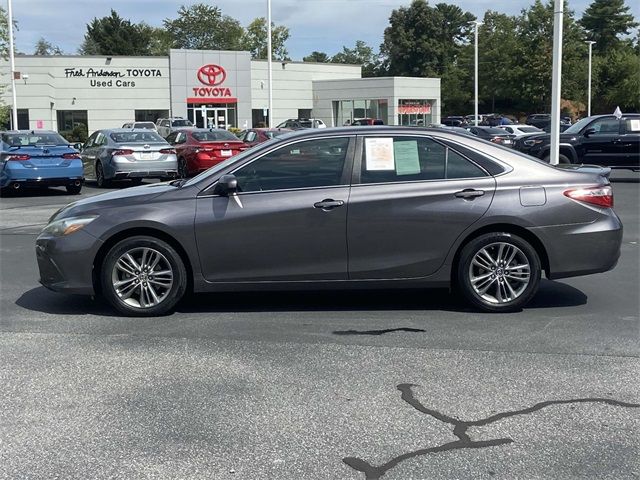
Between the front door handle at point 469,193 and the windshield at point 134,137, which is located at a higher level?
the windshield at point 134,137

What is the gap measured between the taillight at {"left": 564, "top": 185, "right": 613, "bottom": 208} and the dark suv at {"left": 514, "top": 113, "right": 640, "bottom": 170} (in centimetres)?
1374

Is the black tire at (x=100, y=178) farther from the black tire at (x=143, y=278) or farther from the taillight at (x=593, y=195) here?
the taillight at (x=593, y=195)

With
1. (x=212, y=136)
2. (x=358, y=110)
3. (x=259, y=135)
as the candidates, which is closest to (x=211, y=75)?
(x=358, y=110)

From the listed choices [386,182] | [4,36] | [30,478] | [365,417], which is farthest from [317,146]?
[4,36]

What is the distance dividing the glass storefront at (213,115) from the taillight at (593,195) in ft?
183

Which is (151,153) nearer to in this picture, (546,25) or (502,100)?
(546,25)

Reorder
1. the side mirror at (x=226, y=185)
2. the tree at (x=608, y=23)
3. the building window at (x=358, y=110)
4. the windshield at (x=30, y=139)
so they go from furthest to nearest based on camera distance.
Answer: the tree at (x=608, y=23) < the building window at (x=358, y=110) < the windshield at (x=30, y=139) < the side mirror at (x=226, y=185)

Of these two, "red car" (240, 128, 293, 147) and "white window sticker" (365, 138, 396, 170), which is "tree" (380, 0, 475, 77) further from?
"white window sticker" (365, 138, 396, 170)

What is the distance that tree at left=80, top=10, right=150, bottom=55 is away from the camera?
318ft

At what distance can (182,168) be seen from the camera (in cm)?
2178

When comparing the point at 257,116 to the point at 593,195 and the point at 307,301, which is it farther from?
the point at 593,195

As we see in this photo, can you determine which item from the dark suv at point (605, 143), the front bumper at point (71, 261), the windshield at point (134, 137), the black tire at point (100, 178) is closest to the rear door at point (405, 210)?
the front bumper at point (71, 261)

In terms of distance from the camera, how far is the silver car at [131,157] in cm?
1856

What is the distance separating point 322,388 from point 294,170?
7.76ft
